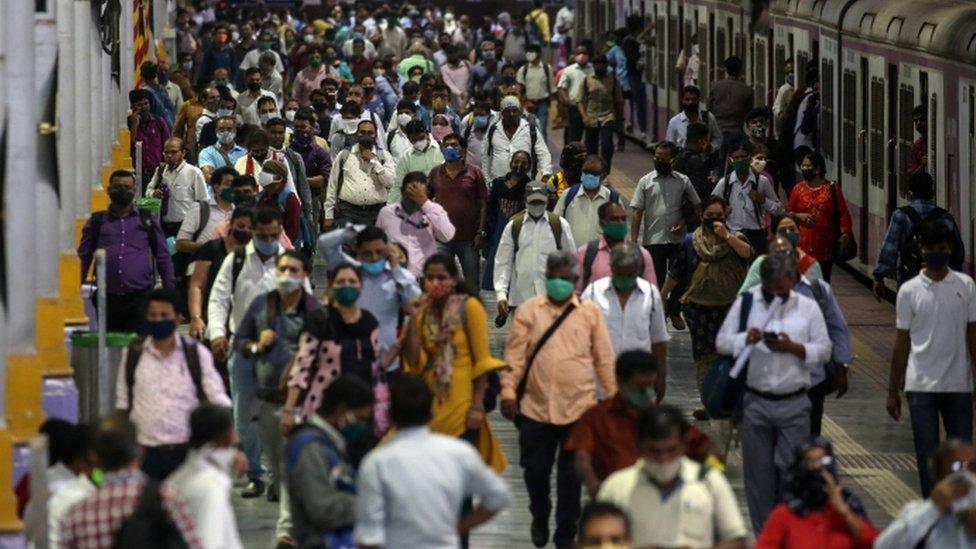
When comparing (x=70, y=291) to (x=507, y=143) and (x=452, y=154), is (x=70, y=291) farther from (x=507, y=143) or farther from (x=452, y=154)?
(x=507, y=143)

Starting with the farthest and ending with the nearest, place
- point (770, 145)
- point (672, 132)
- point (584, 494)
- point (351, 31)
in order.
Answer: point (351, 31) < point (770, 145) < point (672, 132) < point (584, 494)

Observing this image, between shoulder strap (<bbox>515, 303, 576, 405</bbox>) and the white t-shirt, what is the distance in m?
1.86

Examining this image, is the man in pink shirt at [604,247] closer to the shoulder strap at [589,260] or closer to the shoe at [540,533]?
the shoulder strap at [589,260]

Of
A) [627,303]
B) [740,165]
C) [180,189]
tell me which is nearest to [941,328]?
[627,303]

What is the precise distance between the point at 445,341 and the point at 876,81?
37.7ft

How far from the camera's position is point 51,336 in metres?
14.8

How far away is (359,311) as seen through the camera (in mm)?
12484

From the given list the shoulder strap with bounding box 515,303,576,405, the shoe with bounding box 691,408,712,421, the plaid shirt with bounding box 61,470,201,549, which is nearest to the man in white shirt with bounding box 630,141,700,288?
the shoe with bounding box 691,408,712,421

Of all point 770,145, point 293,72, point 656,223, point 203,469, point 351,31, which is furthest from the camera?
point 351,31

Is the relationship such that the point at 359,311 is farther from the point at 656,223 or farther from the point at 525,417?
the point at 656,223

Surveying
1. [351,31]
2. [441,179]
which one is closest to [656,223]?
[441,179]

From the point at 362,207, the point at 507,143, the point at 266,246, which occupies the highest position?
the point at 266,246

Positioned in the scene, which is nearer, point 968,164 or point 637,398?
point 637,398

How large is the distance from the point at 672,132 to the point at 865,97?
1.81m
